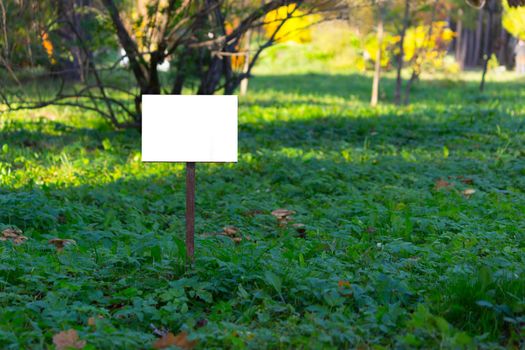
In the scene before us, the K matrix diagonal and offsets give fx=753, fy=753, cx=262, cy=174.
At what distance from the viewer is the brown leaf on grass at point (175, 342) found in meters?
3.50

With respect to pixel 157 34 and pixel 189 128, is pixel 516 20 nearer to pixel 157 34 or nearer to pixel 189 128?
pixel 157 34

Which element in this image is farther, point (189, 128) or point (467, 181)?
point (467, 181)

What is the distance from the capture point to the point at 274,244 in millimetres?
5504

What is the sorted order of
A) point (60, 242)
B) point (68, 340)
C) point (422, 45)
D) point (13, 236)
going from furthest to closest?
point (422, 45), point (13, 236), point (60, 242), point (68, 340)

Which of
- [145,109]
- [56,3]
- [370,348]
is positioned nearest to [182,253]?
[145,109]

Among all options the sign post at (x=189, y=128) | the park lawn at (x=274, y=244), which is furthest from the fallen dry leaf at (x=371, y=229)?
the sign post at (x=189, y=128)

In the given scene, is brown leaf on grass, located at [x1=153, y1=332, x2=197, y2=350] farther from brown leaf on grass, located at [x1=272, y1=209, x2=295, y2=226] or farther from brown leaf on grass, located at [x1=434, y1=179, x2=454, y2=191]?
brown leaf on grass, located at [x1=434, y1=179, x2=454, y2=191]

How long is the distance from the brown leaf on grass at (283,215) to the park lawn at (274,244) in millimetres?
105

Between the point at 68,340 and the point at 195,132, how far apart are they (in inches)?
58.4

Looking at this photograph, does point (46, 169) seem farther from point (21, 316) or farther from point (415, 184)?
point (21, 316)

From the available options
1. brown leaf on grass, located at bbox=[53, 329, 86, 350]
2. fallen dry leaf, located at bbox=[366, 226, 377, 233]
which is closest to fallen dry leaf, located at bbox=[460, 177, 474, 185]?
fallen dry leaf, located at bbox=[366, 226, 377, 233]

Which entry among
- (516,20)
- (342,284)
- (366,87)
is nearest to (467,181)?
(342,284)

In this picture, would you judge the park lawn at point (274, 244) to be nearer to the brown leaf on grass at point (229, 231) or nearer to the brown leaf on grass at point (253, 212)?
the brown leaf on grass at point (253, 212)

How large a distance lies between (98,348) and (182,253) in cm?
143
